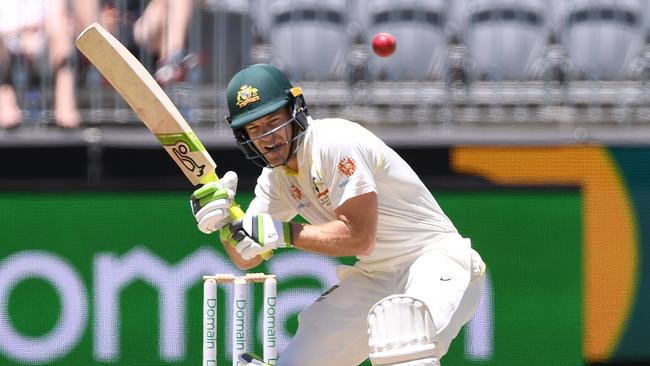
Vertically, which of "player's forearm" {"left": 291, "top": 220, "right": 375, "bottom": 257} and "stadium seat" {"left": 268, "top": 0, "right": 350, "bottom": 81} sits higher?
"stadium seat" {"left": 268, "top": 0, "right": 350, "bottom": 81}

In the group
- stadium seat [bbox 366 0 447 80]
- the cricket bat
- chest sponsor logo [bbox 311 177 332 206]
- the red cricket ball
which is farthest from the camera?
stadium seat [bbox 366 0 447 80]

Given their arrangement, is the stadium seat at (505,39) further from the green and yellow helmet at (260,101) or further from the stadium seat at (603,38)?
the green and yellow helmet at (260,101)

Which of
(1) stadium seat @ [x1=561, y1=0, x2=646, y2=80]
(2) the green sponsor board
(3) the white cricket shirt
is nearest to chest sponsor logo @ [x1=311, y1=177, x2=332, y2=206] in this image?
(3) the white cricket shirt

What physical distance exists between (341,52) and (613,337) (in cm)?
221

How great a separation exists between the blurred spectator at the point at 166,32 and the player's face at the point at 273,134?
260 cm

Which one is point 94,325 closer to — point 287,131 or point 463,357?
point 463,357

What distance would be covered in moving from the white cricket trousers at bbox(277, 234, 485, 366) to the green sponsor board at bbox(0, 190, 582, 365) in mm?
1623

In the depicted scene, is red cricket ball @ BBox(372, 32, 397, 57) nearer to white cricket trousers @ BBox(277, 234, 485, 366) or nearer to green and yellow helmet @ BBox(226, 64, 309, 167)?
white cricket trousers @ BBox(277, 234, 485, 366)

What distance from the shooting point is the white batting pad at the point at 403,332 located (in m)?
4.16

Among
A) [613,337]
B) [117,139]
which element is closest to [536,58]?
[613,337]

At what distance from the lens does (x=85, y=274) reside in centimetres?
624

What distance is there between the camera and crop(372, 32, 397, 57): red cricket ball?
22.0ft

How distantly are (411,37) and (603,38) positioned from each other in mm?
1101

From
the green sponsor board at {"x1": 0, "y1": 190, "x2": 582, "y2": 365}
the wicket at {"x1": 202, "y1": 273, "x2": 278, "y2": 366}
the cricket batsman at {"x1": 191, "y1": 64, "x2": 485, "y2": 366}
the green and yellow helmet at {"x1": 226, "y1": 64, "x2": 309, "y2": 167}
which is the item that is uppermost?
the green and yellow helmet at {"x1": 226, "y1": 64, "x2": 309, "y2": 167}
